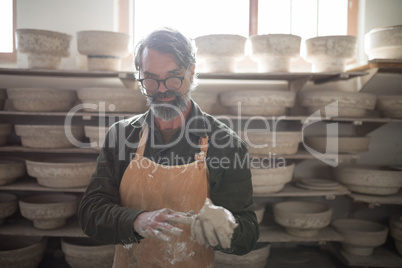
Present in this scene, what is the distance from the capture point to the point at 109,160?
1.35m

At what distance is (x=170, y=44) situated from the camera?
1250 mm

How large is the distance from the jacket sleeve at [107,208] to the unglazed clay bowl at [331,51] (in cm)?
191

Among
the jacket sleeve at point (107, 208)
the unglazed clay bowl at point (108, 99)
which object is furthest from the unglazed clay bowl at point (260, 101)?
the jacket sleeve at point (107, 208)

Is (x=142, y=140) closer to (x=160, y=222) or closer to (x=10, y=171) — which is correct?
(x=160, y=222)

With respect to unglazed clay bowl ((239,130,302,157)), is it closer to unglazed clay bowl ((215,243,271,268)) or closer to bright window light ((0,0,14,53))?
unglazed clay bowl ((215,243,271,268))

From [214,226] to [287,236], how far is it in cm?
182

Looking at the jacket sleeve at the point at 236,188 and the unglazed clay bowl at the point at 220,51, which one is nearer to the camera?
the jacket sleeve at the point at 236,188

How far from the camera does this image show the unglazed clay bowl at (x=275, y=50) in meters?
2.45

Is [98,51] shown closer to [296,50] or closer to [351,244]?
[296,50]

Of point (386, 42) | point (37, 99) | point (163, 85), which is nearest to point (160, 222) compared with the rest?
point (163, 85)

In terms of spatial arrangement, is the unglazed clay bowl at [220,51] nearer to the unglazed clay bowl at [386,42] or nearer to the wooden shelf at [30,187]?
the unglazed clay bowl at [386,42]

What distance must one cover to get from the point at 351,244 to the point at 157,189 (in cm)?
213

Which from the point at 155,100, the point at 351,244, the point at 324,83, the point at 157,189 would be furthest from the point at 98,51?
the point at 351,244

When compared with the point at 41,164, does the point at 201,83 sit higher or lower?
higher
